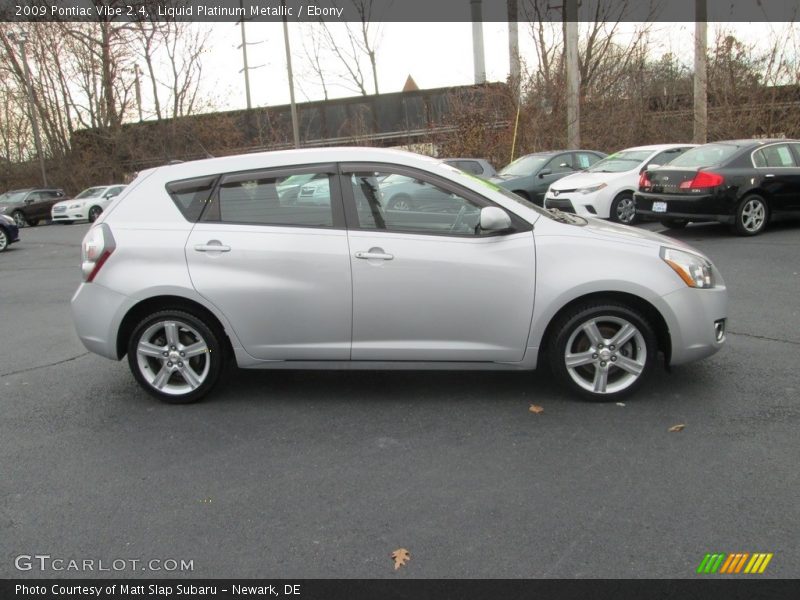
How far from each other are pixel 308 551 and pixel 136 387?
279 centimetres

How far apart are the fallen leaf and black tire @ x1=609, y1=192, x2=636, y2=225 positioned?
11095 mm

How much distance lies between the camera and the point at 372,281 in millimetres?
4465

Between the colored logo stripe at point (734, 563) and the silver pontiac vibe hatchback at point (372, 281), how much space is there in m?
1.74

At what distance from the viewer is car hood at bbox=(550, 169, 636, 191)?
42.9 feet

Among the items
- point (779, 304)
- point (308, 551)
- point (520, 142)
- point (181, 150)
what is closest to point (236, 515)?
point (308, 551)

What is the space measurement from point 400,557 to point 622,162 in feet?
40.3

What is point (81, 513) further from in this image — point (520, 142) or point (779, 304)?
point (520, 142)

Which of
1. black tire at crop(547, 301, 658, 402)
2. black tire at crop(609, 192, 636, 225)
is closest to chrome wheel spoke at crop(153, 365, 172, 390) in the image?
black tire at crop(547, 301, 658, 402)

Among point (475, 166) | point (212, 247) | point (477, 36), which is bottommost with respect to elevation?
point (212, 247)

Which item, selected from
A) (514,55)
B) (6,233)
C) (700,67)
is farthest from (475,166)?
(6,233)

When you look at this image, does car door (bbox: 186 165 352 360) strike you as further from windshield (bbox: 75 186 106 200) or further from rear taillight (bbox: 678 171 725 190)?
windshield (bbox: 75 186 106 200)

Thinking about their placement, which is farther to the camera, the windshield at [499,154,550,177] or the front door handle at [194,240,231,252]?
the windshield at [499,154,550,177]

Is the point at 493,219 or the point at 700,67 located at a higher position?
the point at 700,67

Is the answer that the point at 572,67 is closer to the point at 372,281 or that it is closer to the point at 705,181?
the point at 705,181
